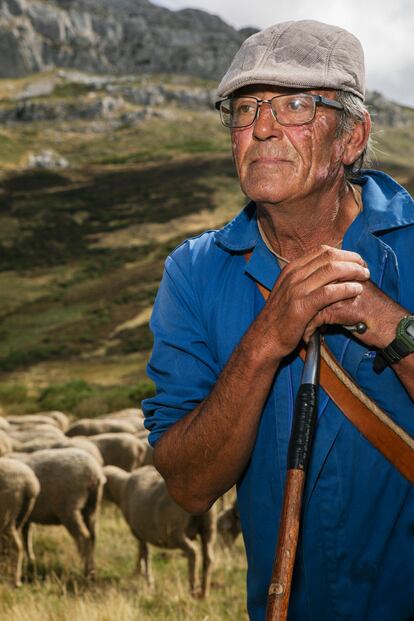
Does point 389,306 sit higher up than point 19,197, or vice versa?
point 389,306

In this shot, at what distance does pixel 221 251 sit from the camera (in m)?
2.35

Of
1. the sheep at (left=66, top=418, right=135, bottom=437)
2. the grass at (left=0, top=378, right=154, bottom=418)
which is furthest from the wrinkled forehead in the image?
the grass at (left=0, top=378, right=154, bottom=418)

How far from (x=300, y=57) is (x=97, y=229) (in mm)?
62888

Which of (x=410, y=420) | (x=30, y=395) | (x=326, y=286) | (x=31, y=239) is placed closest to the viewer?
(x=326, y=286)

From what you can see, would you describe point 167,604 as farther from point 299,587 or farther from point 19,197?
point 19,197

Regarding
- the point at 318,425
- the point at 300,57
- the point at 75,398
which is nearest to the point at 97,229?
the point at 75,398

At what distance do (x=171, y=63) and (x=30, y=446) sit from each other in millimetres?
179763

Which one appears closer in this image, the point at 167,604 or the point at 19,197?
the point at 167,604

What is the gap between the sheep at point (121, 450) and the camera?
11320 millimetres

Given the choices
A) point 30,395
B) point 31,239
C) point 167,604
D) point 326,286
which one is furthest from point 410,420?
point 31,239

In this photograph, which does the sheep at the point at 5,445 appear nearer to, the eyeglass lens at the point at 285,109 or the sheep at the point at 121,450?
the sheep at the point at 121,450

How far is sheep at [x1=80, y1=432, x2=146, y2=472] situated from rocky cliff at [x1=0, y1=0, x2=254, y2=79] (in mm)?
162317

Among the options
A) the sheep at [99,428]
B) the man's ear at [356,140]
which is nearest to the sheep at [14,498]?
the sheep at [99,428]

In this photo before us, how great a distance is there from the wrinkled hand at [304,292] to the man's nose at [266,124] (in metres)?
0.41
